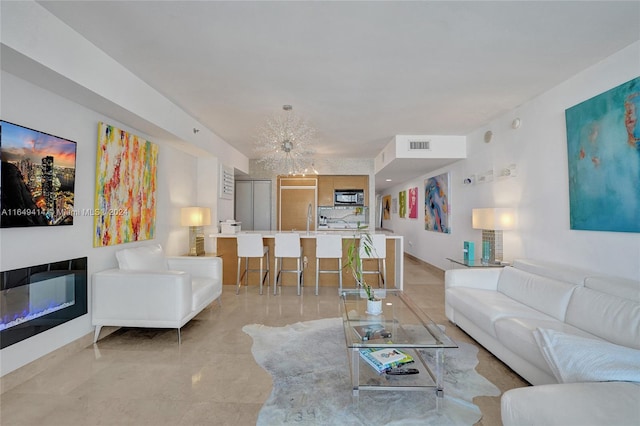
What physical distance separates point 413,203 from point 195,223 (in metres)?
5.53

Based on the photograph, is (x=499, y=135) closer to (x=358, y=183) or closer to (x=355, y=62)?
(x=355, y=62)

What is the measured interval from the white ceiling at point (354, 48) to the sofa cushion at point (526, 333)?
2153 millimetres

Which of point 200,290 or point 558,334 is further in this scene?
point 200,290

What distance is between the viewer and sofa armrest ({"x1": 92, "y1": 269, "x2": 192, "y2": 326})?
2797 mm

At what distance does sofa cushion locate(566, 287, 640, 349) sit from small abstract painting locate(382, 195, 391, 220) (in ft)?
27.8

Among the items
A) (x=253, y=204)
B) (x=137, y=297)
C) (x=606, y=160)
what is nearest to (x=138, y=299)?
(x=137, y=297)

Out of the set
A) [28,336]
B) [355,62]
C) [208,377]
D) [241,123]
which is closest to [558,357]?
[208,377]

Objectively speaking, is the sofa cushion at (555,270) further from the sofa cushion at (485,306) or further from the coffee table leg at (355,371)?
the coffee table leg at (355,371)

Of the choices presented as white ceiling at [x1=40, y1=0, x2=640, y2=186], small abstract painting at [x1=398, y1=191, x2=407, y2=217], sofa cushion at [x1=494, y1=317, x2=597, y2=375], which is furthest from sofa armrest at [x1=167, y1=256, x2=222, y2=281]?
small abstract painting at [x1=398, y1=191, x2=407, y2=217]

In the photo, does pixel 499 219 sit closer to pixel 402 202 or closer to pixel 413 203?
pixel 413 203

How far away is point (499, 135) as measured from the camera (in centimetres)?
418

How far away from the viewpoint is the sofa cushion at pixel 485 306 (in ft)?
8.15

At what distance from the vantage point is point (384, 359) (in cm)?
216

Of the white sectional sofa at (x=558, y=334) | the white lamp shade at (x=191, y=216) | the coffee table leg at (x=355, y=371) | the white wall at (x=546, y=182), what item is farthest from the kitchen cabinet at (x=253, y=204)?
the coffee table leg at (x=355, y=371)
